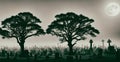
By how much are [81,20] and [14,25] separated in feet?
53.3

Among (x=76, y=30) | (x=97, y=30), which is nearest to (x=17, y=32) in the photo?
(x=76, y=30)

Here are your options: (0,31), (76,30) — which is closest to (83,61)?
(76,30)

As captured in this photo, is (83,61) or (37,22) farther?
(37,22)

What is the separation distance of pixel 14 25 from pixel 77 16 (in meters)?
15.4

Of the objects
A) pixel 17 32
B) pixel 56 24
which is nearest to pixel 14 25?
pixel 17 32

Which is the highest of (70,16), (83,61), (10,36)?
(70,16)

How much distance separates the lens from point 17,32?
73.1m

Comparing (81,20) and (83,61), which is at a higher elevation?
(81,20)

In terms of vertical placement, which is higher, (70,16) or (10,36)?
(70,16)

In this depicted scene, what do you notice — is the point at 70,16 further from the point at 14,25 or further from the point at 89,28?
the point at 14,25

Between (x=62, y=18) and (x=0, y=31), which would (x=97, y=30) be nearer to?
(x=62, y=18)

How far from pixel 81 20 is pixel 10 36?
57.9ft

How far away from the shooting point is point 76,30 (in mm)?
74438

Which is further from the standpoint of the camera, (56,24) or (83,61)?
(56,24)
